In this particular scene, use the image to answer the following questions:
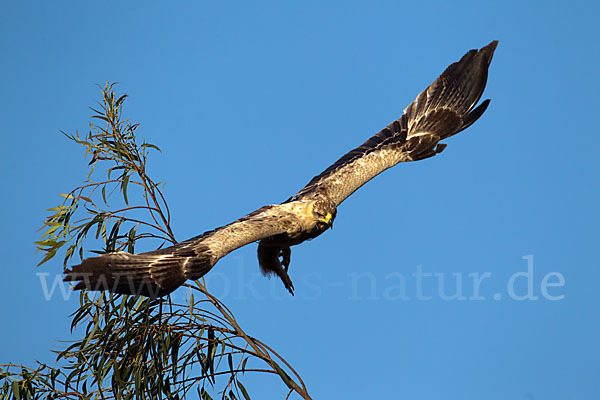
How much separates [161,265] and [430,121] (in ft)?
15.1

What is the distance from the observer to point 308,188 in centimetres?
786

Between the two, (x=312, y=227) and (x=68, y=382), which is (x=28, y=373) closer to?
(x=68, y=382)

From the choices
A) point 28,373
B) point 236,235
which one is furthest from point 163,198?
point 28,373

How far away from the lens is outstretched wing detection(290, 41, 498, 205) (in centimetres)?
840

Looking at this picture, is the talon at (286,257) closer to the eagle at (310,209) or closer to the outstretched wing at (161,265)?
the eagle at (310,209)

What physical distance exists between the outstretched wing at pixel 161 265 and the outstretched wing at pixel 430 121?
97.2 inches

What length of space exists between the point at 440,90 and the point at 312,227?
9.87 ft

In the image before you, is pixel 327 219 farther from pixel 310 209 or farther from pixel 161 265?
pixel 161 265

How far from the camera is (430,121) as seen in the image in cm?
902

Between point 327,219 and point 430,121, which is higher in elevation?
point 430,121

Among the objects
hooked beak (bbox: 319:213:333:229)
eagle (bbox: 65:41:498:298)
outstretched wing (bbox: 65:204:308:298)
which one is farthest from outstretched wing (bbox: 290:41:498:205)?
outstretched wing (bbox: 65:204:308:298)

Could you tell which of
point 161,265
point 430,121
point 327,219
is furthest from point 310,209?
point 430,121

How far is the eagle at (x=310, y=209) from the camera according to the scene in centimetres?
508

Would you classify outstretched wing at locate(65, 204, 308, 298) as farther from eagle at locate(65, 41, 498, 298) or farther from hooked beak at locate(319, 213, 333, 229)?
hooked beak at locate(319, 213, 333, 229)
